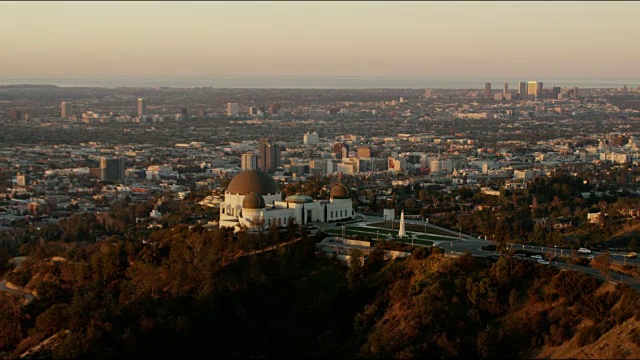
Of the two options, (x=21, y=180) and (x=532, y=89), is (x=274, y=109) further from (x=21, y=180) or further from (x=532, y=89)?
(x=21, y=180)

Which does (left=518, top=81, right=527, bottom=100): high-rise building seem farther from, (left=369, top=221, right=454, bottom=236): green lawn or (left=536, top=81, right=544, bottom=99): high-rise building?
(left=369, top=221, right=454, bottom=236): green lawn

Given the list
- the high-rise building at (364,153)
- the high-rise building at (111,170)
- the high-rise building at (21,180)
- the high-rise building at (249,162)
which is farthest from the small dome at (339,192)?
the high-rise building at (364,153)

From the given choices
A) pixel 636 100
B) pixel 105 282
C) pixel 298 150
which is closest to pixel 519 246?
pixel 105 282

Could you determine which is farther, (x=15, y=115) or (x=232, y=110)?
(x=232, y=110)

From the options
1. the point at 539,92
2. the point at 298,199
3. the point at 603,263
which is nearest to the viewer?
the point at 603,263

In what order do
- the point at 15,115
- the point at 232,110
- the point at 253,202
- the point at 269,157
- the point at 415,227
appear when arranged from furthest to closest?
the point at 232,110 < the point at 15,115 < the point at 269,157 < the point at 415,227 < the point at 253,202

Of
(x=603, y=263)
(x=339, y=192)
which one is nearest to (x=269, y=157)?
(x=339, y=192)
